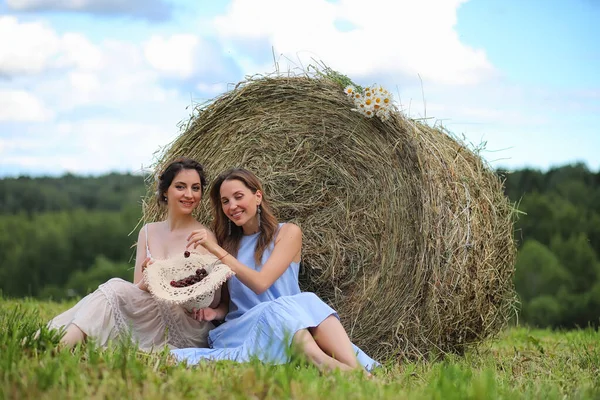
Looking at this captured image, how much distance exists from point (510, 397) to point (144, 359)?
5.85 feet

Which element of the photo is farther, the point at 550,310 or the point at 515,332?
the point at 550,310

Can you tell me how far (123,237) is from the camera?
36500 mm

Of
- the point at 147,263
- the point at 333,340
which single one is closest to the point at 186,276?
the point at 147,263

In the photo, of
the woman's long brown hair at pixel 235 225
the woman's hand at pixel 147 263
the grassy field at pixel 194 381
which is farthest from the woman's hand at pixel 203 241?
the grassy field at pixel 194 381

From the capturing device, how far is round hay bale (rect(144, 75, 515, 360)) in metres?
5.04

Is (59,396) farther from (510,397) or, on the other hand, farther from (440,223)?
(440,223)

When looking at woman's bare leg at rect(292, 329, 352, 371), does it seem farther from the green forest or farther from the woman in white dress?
the green forest

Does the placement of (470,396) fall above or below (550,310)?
above

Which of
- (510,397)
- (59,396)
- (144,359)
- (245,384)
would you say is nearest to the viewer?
(59,396)

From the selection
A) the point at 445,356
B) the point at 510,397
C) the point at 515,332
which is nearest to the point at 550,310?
the point at 515,332

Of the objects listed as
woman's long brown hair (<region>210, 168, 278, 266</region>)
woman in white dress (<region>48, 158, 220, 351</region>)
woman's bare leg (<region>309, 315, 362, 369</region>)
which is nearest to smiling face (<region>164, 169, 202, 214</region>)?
woman in white dress (<region>48, 158, 220, 351</region>)

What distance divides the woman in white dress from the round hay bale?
59 cm

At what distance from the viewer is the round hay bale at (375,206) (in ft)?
16.5

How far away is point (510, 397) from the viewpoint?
313 cm
